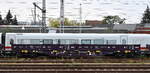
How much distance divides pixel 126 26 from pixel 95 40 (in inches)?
2108

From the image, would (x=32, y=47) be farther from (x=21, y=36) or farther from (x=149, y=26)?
(x=149, y=26)

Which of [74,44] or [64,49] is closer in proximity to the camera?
[64,49]

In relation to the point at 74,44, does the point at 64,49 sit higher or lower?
lower

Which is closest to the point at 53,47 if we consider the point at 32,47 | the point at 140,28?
the point at 32,47

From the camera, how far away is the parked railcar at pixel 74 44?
91.1 ft

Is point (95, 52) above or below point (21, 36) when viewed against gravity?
below

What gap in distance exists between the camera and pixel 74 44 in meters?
28.0

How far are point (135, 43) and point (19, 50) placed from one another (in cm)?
1282

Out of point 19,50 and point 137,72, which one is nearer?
point 137,72

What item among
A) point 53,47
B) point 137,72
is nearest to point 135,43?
point 53,47

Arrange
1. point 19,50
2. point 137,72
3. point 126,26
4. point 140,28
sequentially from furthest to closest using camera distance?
1. point 126,26
2. point 140,28
3. point 19,50
4. point 137,72

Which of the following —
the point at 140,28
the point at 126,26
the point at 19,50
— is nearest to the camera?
the point at 19,50

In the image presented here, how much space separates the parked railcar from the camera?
2778cm

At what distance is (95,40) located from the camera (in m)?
28.9
